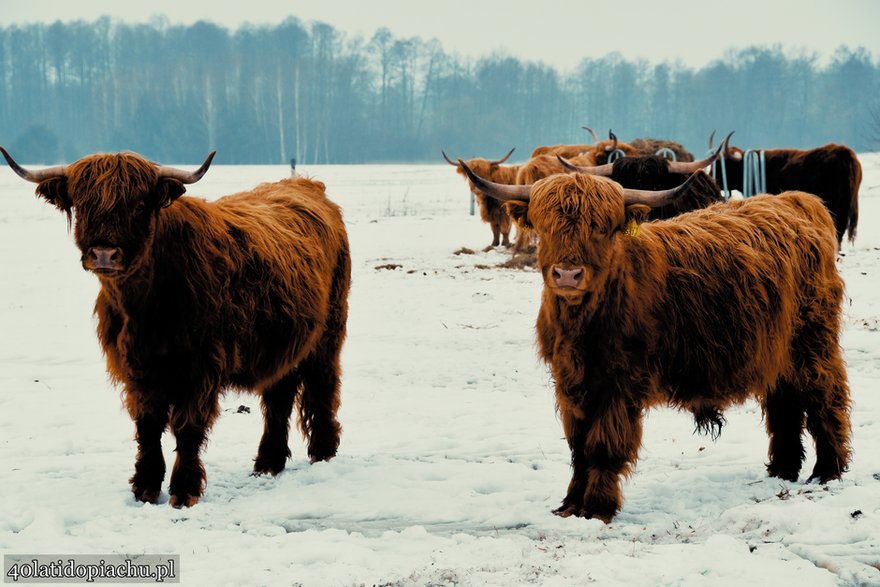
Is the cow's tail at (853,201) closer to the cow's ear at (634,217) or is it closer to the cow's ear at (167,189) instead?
the cow's ear at (634,217)

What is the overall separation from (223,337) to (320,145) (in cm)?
5815

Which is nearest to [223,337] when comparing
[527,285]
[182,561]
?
[182,561]

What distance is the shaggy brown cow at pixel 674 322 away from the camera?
12.0ft

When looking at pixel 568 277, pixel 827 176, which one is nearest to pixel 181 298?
pixel 568 277

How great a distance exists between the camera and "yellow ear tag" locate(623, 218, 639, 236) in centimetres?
374

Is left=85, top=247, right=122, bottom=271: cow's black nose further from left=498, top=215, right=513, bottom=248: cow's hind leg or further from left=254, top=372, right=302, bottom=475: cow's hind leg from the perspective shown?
left=498, top=215, right=513, bottom=248: cow's hind leg

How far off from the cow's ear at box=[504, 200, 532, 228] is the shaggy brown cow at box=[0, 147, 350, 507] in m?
A: 1.14

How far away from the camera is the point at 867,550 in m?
3.11

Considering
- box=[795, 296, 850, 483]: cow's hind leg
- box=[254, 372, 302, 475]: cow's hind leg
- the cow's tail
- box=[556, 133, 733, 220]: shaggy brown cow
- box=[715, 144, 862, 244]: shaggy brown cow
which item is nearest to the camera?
box=[795, 296, 850, 483]: cow's hind leg

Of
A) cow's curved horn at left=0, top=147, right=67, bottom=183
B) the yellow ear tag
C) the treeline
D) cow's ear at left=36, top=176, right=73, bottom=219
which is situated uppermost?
cow's curved horn at left=0, top=147, right=67, bottom=183

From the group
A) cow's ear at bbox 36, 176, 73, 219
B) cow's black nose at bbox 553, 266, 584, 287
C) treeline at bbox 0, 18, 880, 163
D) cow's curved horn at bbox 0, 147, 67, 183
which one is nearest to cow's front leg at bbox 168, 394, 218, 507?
cow's ear at bbox 36, 176, 73, 219

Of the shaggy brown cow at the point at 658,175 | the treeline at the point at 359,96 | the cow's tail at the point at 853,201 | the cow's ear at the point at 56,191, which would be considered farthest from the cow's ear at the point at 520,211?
the treeline at the point at 359,96

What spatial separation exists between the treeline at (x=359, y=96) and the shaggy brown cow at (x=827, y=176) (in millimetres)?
46355

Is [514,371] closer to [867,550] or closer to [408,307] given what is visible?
[408,307]
